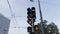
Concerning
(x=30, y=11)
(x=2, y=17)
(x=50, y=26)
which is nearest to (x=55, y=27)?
(x=50, y=26)

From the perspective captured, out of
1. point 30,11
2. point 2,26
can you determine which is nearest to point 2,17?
point 2,26

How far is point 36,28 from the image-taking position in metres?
11.2

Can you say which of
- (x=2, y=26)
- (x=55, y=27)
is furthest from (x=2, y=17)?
(x=55, y=27)

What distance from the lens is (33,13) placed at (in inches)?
449

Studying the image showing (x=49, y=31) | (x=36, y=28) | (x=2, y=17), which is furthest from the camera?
(x=2, y=17)

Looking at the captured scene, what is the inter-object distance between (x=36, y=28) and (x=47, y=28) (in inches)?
1989

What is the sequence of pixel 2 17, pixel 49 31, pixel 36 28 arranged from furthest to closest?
pixel 2 17, pixel 49 31, pixel 36 28

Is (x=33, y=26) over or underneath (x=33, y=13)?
underneath

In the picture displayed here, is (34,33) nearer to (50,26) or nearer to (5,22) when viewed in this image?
Result: (50,26)

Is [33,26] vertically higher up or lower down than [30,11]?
lower down

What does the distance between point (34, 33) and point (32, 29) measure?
0.33 meters

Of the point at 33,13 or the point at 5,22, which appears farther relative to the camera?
the point at 5,22

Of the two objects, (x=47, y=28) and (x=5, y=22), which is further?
(x=5, y=22)

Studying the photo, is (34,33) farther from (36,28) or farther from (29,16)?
(29,16)
